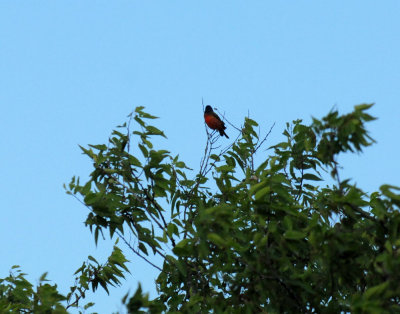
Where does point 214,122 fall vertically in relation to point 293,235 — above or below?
above

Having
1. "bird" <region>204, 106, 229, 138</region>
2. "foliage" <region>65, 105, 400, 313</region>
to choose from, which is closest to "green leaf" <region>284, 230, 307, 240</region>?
"foliage" <region>65, 105, 400, 313</region>

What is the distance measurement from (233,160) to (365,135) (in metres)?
4.29

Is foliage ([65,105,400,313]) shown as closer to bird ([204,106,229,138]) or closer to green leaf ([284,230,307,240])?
green leaf ([284,230,307,240])

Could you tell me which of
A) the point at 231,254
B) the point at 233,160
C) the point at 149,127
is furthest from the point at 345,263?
the point at 233,160

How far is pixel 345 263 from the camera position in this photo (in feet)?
20.7

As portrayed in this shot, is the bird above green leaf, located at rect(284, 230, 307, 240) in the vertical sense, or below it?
above

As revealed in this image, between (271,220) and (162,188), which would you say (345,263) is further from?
(162,188)

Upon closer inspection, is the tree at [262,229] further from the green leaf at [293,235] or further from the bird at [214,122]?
the bird at [214,122]

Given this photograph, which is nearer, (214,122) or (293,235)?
(293,235)

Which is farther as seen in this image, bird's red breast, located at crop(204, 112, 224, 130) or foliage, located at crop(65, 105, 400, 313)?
bird's red breast, located at crop(204, 112, 224, 130)

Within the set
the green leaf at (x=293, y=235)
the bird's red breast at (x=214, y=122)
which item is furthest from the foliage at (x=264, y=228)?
the bird's red breast at (x=214, y=122)

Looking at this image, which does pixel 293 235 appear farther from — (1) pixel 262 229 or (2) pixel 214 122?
(2) pixel 214 122

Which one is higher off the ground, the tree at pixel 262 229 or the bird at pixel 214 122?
the bird at pixel 214 122

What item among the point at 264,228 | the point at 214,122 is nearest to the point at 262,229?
the point at 264,228
